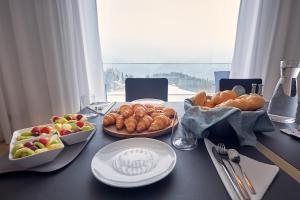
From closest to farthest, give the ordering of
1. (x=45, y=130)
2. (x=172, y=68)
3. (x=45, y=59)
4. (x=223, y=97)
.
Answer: (x=45, y=130)
(x=223, y=97)
(x=45, y=59)
(x=172, y=68)

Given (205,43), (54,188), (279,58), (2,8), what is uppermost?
(2,8)

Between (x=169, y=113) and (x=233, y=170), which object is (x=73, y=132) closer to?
(x=169, y=113)

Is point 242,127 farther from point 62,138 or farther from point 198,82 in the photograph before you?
point 198,82

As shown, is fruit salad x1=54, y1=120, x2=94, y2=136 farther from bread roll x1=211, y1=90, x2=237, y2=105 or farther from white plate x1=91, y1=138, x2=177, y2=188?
bread roll x1=211, y1=90, x2=237, y2=105

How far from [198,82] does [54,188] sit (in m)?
2.32

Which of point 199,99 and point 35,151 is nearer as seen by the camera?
point 35,151

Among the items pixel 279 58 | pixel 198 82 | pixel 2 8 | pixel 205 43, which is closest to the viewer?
pixel 2 8

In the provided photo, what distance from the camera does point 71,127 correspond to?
76cm

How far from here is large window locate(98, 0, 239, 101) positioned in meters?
2.13

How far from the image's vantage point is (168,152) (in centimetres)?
63

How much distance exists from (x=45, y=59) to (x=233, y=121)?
2032 millimetres

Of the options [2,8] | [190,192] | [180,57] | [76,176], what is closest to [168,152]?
[190,192]

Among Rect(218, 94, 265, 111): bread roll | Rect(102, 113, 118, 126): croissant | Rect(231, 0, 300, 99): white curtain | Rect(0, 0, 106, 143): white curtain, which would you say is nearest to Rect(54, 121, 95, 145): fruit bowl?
Rect(102, 113, 118, 126): croissant

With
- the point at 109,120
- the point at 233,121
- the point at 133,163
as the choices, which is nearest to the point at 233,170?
the point at 233,121
